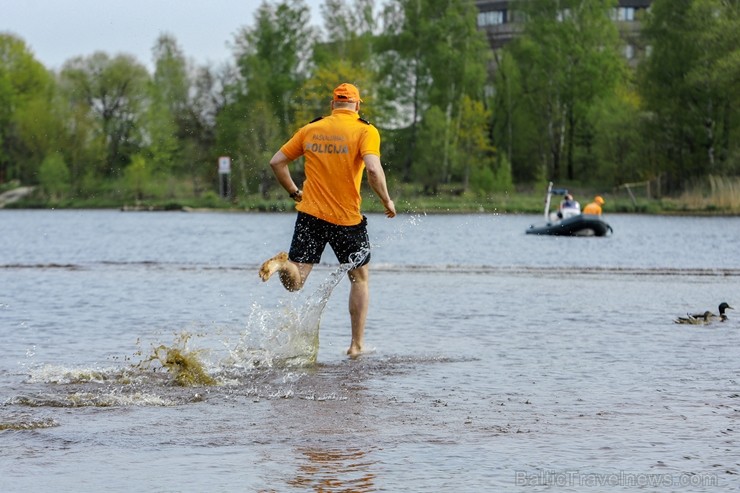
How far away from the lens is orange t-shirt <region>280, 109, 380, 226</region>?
10500 mm

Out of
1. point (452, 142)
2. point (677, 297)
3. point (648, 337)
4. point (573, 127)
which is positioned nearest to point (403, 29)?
point (452, 142)

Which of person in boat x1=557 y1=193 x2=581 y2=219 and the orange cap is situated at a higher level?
the orange cap

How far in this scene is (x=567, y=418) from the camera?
7816 mm

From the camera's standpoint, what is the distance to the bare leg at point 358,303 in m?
11.0

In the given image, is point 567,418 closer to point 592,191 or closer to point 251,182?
point 592,191

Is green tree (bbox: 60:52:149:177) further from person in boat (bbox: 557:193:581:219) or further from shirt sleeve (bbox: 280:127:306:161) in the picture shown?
shirt sleeve (bbox: 280:127:306:161)

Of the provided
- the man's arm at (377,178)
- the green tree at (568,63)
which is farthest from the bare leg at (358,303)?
the green tree at (568,63)

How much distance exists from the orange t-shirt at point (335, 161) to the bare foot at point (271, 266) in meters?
0.39

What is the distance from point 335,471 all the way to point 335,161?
15.0 ft

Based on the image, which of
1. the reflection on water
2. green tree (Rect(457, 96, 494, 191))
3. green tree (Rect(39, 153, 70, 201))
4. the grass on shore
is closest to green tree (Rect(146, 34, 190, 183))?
the grass on shore

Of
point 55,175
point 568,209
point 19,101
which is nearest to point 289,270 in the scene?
point 568,209

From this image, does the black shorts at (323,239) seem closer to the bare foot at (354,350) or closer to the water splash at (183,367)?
the bare foot at (354,350)

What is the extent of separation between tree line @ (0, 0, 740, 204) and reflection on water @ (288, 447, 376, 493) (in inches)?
2574

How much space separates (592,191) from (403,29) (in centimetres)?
1428
